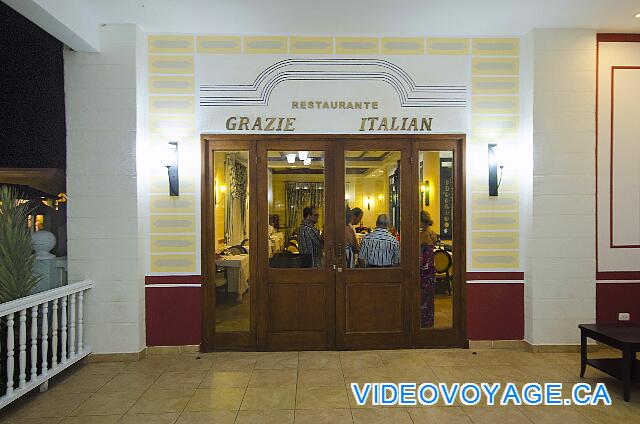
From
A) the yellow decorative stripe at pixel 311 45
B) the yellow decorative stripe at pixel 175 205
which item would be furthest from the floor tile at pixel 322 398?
the yellow decorative stripe at pixel 311 45

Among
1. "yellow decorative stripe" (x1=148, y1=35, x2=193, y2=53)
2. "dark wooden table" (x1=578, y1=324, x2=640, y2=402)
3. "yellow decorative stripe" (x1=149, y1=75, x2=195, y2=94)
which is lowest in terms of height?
"dark wooden table" (x1=578, y1=324, x2=640, y2=402)

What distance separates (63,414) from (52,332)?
94 cm

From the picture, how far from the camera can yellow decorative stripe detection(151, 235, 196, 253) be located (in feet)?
17.4

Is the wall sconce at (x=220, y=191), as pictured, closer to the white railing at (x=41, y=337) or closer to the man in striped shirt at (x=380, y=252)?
the white railing at (x=41, y=337)

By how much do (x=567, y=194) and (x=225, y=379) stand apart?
410 centimetres

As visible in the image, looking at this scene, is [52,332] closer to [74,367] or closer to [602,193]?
[74,367]

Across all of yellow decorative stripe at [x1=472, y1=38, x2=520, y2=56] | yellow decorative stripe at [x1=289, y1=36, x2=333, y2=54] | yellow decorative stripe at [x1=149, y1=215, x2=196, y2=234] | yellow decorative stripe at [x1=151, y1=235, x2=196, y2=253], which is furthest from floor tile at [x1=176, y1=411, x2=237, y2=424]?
yellow decorative stripe at [x1=472, y1=38, x2=520, y2=56]

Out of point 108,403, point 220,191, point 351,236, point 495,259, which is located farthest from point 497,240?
point 108,403

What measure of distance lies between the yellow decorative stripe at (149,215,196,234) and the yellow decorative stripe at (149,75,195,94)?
54.5 inches

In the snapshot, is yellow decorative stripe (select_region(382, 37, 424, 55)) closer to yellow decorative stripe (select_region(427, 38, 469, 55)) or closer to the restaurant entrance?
yellow decorative stripe (select_region(427, 38, 469, 55))

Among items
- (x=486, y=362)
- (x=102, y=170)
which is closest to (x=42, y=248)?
(x=102, y=170)

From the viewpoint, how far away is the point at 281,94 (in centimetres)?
537

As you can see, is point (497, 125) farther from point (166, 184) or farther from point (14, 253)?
point (14, 253)

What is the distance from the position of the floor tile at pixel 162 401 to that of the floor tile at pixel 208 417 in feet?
0.50
